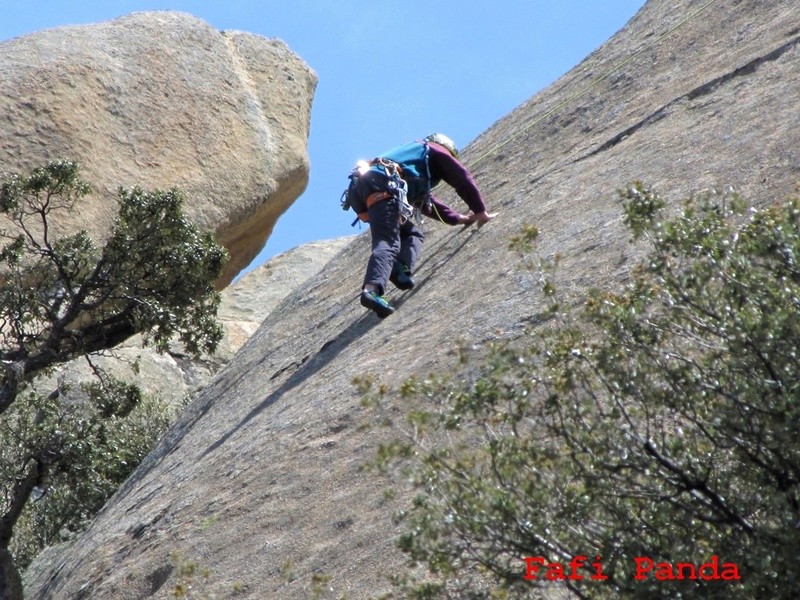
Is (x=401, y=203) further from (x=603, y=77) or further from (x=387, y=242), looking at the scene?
(x=603, y=77)

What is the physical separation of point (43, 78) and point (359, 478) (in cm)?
1202

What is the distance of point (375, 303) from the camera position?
8.92m

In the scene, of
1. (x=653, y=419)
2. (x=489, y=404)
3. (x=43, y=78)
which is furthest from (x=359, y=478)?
(x=43, y=78)

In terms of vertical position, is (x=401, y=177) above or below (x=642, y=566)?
above

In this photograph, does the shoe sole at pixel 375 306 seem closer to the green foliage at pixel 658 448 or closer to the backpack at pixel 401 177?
the backpack at pixel 401 177

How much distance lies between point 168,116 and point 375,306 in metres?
10.3

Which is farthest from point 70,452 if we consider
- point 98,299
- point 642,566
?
point 642,566

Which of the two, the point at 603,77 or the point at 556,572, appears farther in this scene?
the point at 603,77

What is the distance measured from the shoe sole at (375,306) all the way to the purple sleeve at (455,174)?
1200 mm

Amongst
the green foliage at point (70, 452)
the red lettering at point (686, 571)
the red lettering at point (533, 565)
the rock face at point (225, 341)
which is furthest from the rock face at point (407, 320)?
the rock face at point (225, 341)

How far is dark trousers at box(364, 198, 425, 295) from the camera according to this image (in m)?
9.00

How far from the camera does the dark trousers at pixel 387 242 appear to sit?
9000mm

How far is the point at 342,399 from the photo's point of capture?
805 cm

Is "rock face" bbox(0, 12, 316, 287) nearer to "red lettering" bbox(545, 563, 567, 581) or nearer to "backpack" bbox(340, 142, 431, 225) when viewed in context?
"backpack" bbox(340, 142, 431, 225)
